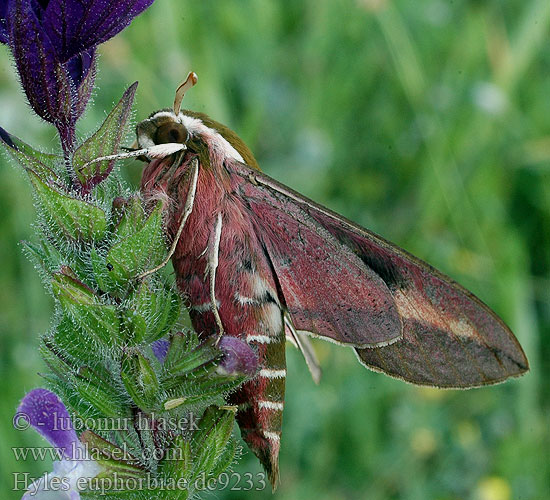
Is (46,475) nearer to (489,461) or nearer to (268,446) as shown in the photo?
(268,446)

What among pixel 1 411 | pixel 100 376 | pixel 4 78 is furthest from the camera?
pixel 4 78

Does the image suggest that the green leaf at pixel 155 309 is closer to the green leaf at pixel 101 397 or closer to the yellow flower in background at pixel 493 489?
the green leaf at pixel 101 397

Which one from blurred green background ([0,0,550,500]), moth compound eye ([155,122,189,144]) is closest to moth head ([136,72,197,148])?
moth compound eye ([155,122,189,144])

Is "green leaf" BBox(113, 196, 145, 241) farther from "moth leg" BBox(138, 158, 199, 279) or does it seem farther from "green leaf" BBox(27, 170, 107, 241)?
"moth leg" BBox(138, 158, 199, 279)

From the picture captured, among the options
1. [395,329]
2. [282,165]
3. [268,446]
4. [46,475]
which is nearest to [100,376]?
[46,475]

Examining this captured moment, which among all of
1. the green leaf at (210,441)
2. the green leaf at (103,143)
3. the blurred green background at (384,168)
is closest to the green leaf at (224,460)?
the green leaf at (210,441)
